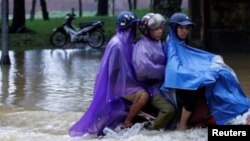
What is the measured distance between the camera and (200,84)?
22.3 ft

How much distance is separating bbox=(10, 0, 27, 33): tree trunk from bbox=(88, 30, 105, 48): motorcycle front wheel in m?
6.31

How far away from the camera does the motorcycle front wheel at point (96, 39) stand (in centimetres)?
2169

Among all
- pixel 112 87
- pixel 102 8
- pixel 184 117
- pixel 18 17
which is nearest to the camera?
pixel 184 117

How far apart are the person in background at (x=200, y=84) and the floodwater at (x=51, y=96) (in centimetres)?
32

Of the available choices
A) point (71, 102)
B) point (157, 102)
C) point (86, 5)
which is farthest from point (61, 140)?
point (86, 5)

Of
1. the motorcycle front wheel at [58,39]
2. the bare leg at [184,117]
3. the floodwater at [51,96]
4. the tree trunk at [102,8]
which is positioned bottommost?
the tree trunk at [102,8]

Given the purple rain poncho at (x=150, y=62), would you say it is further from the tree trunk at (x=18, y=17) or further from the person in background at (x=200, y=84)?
the tree trunk at (x=18, y=17)

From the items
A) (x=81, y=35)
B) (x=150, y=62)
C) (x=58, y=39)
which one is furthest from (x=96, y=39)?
(x=150, y=62)

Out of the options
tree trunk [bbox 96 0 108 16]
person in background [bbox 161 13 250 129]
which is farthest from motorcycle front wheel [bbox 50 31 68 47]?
tree trunk [bbox 96 0 108 16]

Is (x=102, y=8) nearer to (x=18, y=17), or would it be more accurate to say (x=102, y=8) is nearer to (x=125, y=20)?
(x=18, y=17)

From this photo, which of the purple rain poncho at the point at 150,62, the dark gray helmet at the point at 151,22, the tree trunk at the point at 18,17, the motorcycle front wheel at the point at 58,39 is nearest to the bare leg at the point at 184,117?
Answer: the purple rain poncho at the point at 150,62

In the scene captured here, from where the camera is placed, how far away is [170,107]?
23.3ft

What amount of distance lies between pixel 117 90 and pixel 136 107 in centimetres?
30

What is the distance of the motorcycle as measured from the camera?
2178cm
